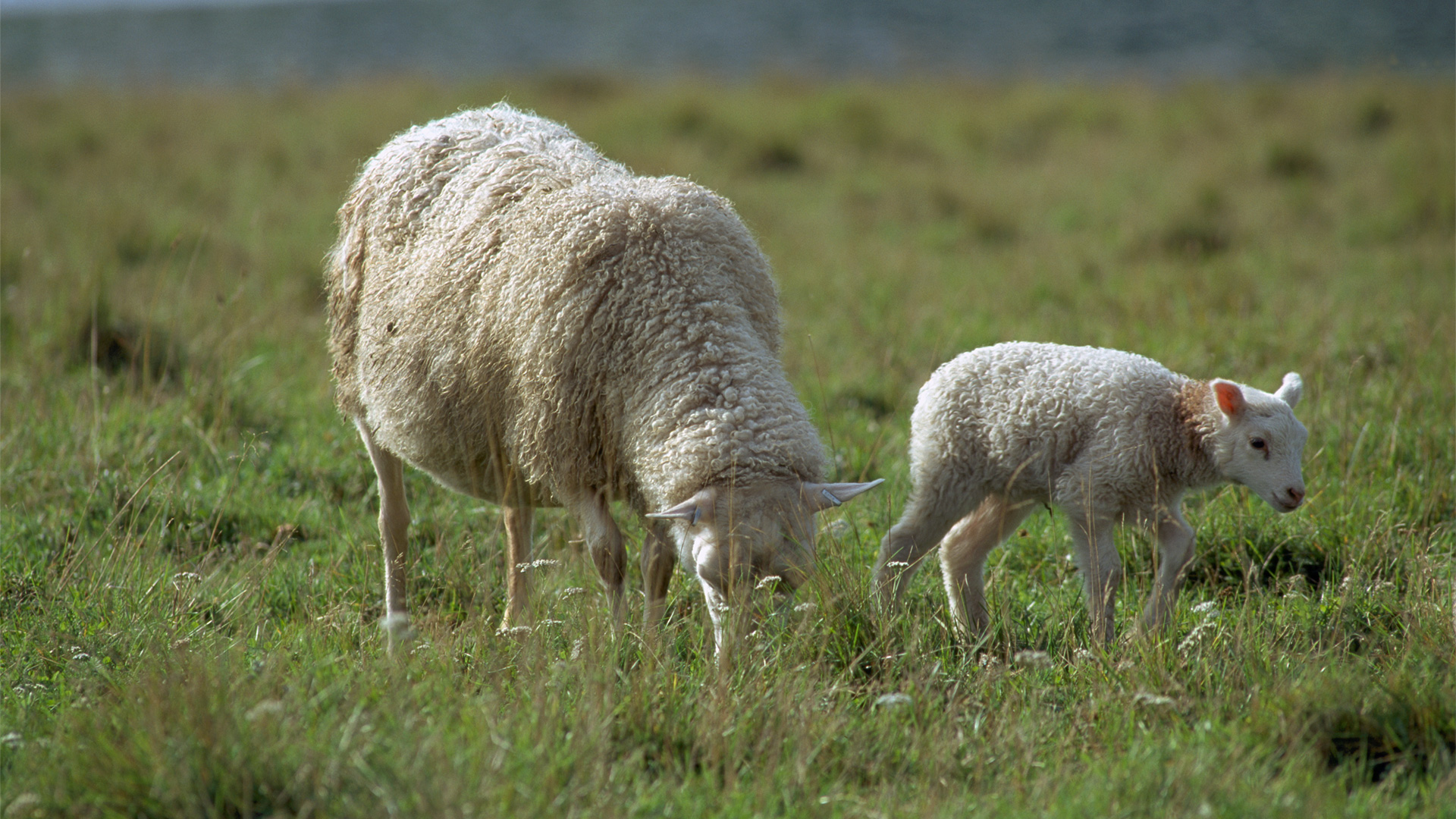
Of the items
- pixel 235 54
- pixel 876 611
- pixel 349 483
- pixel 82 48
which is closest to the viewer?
pixel 876 611

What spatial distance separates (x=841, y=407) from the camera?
5.40 m

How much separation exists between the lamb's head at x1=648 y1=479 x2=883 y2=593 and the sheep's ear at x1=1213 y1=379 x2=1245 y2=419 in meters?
0.99

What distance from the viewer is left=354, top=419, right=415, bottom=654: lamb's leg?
12.0 feet

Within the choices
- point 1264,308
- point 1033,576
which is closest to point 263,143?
point 1264,308

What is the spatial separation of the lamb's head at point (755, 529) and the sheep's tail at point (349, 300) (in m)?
1.66

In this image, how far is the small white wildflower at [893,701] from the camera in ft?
8.58

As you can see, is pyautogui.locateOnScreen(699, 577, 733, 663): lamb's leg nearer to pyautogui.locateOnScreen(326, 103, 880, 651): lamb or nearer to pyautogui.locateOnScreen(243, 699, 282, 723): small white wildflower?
pyautogui.locateOnScreen(326, 103, 880, 651): lamb

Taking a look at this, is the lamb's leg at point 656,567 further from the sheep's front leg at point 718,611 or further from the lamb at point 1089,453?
the lamb at point 1089,453

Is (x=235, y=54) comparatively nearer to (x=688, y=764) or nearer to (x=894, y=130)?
(x=894, y=130)

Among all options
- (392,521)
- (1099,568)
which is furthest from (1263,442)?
(392,521)

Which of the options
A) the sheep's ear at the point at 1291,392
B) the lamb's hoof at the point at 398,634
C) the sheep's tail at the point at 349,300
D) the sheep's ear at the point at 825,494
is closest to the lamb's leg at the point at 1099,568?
the sheep's ear at the point at 1291,392

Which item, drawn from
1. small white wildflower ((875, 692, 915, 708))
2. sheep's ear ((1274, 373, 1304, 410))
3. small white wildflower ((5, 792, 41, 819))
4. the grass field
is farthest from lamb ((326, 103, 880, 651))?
sheep's ear ((1274, 373, 1304, 410))

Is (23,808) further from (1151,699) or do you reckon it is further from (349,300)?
(1151,699)

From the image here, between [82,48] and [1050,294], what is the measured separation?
3500 cm
